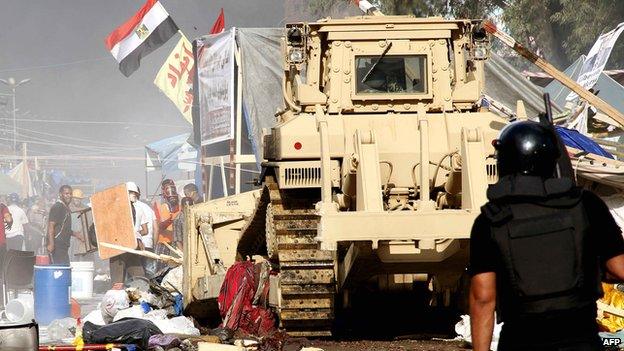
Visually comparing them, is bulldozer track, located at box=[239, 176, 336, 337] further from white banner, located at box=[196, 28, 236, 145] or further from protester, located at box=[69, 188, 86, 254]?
white banner, located at box=[196, 28, 236, 145]

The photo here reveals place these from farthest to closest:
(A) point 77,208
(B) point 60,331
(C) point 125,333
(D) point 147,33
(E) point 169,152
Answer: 1. (E) point 169,152
2. (A) point 77,208
3. (D) point 147,33
4. (B) point 60,331
5. (C) point 125,333

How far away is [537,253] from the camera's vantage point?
4.95 metres

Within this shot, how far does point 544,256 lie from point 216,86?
1959 cm

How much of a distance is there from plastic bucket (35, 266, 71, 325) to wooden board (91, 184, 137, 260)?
289 cm

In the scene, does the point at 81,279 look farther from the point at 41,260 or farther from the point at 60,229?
the point at 60,229

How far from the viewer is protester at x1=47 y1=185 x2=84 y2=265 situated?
22.7 metres

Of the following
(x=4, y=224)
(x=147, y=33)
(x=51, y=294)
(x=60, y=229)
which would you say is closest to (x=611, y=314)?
(x=51, y=294)

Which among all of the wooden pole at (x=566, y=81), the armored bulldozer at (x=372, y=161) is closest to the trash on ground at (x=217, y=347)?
the armored bulldozer at (x=372, y=161)

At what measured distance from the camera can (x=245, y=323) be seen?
13.2 meters

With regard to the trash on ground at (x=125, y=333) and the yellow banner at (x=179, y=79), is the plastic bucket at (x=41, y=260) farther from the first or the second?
the trash on ground at (x=125, y=333)

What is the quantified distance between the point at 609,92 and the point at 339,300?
1057 cm

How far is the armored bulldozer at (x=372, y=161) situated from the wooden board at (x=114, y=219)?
6628 millimetres

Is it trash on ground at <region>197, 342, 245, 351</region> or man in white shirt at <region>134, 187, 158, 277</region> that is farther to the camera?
man in white shirt at <region>134, 187, 158, 277</region>

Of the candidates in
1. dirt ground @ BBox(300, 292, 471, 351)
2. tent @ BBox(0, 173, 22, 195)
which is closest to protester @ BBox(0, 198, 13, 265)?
dirt ground @ BBox(300, 292, 471, 351)
